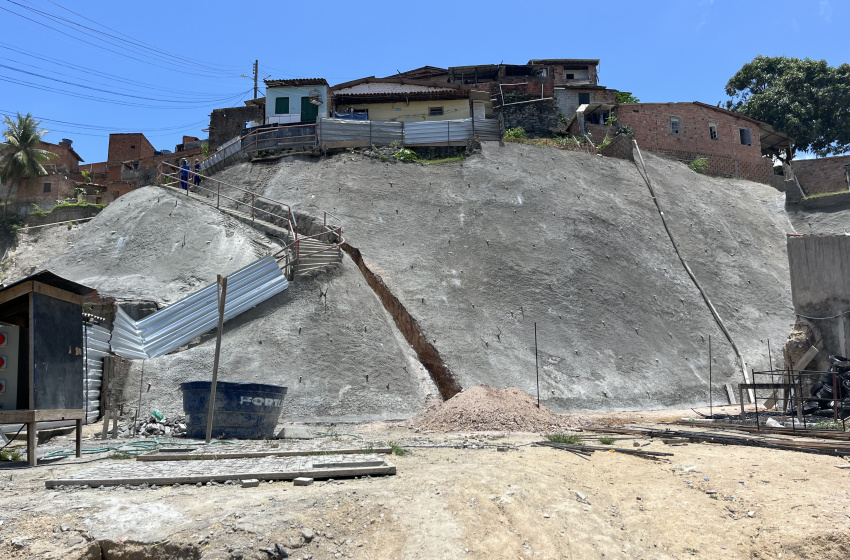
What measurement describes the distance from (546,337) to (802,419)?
26.4 feet

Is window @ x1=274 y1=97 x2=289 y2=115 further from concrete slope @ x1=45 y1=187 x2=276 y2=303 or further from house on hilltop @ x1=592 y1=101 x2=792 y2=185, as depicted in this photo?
house on hilltop @ x1=592 y1=101 x2=792 y2=185

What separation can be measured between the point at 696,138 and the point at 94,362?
111 ft

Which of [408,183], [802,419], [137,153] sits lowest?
[802,419]

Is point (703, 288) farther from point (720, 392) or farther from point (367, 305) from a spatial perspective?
point (367, 305)

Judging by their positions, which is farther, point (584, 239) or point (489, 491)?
point (584, 239)

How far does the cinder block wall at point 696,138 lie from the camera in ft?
126

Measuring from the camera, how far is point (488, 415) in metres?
15.5

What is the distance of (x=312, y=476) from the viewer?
765 centimetres

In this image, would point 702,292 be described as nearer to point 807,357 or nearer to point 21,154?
point 807,357

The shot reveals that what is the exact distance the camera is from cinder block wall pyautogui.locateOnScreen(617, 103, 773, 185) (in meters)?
38.3

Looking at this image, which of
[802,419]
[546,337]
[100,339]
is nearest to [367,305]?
[546,337]

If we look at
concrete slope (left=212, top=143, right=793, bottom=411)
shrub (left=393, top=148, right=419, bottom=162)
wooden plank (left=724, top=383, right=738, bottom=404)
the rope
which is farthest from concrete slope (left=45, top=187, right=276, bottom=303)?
the rope

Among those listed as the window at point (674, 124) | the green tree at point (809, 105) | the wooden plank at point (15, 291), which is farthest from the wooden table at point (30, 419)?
the green tree at point (809, 105)

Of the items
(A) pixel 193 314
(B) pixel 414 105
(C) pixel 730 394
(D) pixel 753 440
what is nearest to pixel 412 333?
(A) pixel 193 314
